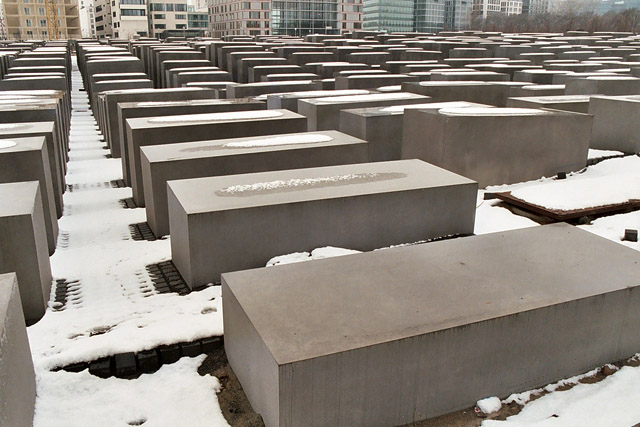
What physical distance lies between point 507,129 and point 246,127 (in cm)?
397

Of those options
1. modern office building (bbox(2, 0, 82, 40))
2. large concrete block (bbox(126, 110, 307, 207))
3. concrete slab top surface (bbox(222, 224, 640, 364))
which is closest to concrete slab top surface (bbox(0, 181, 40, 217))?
concrete slab top surface (bbox(222, 224, 640, 364))

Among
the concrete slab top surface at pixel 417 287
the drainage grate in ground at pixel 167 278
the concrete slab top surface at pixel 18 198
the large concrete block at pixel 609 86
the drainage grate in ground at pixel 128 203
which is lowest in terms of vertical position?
the drainage grate in ground at pixel 128 203

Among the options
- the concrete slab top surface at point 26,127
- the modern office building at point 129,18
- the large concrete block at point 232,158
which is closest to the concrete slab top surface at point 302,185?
the large concrete block at point 232,158

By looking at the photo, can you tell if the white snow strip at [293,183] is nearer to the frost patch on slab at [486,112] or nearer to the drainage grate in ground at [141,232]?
the drainage grate in ground at [141,232]

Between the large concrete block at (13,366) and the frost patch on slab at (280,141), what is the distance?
4.52m

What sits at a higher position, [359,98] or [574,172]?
[359,98]

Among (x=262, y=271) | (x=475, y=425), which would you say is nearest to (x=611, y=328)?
(x=475, y=425)

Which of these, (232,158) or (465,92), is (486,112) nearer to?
(465,92)

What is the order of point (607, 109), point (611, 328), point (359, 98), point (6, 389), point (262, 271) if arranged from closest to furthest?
1. point (6, 389)
2. point (611, 328)
3. point (262, 271)
4. point (607, 109)
5. point (359, 98)

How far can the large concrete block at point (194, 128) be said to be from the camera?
8.48m

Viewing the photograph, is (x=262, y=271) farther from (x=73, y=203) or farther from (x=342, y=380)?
(x=73, y=203)

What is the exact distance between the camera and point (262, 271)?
4168mm

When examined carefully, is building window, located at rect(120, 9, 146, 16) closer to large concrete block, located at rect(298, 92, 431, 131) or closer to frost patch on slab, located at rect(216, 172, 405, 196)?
large concrete block, located at rect(298, 92, 431, 131)

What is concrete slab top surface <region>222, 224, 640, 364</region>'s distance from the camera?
3332mm
